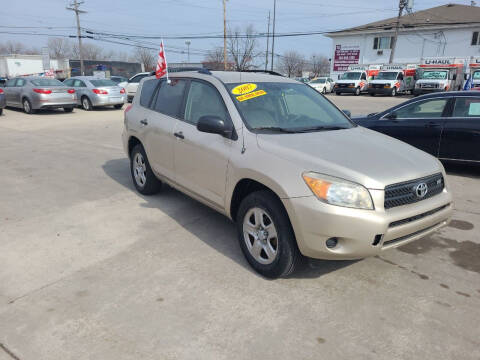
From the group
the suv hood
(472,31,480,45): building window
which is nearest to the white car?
(472,31,480,45): building window

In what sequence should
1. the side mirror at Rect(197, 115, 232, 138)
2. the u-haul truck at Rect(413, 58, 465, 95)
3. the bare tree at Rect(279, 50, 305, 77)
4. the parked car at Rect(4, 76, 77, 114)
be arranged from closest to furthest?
the side mirror at Rect(197, 115, 232, 138), the parked car at Rect(4, 76, 77, 114), the u-haul truck at Rect(413, 58, 465, 95), the bare tree at Rect(279, 50, 305, 77)

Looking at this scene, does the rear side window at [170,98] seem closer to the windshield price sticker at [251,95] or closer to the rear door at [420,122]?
the windshield price sticker at [251,95]

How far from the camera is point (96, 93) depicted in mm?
16422

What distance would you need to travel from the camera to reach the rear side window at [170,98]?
438cm

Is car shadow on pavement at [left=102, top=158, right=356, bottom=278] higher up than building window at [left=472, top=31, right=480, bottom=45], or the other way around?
building window at [left=472, top=31, right=480, bottom=45]

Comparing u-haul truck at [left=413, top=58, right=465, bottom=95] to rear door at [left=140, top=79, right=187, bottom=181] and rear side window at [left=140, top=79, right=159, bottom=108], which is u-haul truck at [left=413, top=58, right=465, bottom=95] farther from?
rear door at [left=140, top=79, right=187, bottom=181]

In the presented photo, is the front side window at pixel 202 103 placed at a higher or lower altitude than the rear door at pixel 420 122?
higher

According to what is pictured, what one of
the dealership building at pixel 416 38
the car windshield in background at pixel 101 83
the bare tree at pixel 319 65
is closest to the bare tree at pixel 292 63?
the bare tree at pixel 319 65

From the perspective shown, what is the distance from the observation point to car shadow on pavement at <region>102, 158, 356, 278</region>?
3.41m

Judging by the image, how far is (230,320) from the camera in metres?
2.68

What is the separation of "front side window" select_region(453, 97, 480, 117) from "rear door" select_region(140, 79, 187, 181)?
15.4 ft

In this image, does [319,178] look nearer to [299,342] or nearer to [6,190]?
[299,342]

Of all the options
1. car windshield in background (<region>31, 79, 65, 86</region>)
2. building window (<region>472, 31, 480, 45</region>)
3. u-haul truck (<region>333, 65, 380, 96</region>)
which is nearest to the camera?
car windshield in background (<region>31, 79, 65, 86</region>)

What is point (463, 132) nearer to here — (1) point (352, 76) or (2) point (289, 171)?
(2) point (289, 171)
